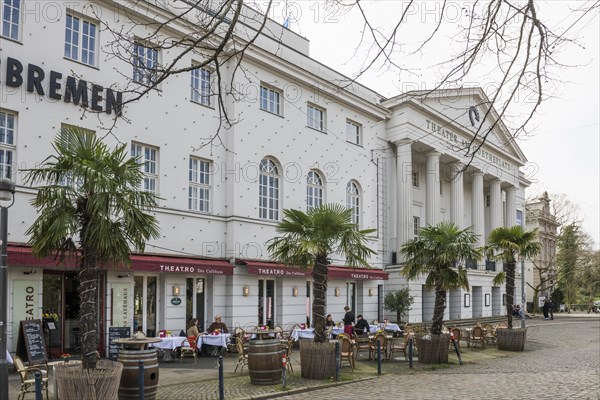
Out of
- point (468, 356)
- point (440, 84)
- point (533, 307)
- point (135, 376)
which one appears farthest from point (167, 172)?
point (533, 307)

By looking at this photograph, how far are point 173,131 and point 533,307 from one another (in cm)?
5069

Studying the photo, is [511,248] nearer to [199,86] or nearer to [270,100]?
[270,100]

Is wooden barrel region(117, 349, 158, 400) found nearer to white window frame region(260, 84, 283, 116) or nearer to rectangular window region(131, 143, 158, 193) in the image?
rectangular window region(131, 143, 158, 193)

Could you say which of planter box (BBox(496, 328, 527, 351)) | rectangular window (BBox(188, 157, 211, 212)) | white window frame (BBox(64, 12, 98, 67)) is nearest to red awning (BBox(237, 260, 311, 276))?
rectangular window (BBox(188, 157, 211, 212))

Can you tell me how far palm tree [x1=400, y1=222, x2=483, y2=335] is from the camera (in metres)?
20.3

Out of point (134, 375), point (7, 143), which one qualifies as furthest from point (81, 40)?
point (134, 375)

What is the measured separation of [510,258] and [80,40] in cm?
1868

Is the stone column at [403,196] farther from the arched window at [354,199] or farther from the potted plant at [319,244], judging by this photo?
the potted plant at [319,244]

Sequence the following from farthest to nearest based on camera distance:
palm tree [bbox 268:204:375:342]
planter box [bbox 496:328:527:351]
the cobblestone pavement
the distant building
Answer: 1. the distant building
2. planter box [bbox 496:328:527:351]
3. palm tree [bbox 268:204:375:342]
4. the cobblestone pavement

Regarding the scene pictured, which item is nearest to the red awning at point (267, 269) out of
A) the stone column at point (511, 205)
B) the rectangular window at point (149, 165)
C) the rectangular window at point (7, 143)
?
the rectangular window at point (149, 165)

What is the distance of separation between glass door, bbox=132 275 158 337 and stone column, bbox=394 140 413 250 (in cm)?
1788

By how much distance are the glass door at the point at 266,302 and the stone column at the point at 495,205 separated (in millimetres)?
26982

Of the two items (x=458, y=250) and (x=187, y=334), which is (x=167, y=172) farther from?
(x=458, y=250)

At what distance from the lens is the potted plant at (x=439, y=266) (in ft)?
64.5
